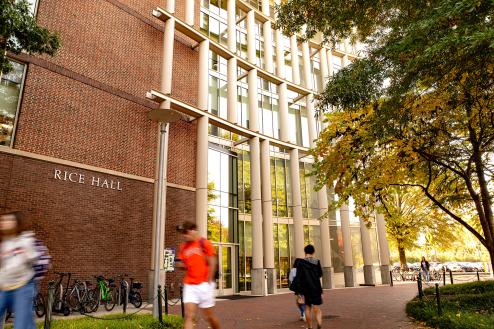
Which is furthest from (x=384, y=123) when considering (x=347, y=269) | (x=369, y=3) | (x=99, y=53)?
(x=347, y=269)

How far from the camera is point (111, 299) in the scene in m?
13.3

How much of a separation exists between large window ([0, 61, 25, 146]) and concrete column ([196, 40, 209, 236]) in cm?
815

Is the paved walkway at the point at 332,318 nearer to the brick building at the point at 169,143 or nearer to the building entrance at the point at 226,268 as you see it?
the brick building at the point at 169,143

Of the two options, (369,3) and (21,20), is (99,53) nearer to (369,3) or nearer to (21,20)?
(21,20)

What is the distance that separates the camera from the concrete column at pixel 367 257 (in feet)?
81.1

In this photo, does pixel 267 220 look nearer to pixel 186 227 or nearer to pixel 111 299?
pixel 111 299

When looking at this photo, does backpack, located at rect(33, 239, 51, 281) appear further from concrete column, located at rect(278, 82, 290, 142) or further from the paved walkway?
concrete column, located at rect(278, 82, 290, 142)

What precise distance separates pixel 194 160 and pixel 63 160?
6.95 meters

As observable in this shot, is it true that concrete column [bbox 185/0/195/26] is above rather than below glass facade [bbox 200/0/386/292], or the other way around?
above

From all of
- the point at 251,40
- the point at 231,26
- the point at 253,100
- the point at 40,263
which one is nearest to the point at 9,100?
the point at 40,263

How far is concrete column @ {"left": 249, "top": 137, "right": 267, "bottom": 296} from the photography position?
19094mm

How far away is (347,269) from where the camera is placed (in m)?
24.1

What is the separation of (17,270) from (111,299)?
394 inches

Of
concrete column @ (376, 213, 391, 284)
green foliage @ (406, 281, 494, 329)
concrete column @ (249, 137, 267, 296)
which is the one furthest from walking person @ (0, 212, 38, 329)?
concrete column @ (376, 213, 391, 284)
